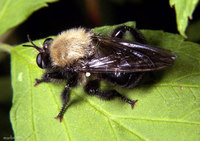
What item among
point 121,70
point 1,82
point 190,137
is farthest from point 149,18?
point 1,82

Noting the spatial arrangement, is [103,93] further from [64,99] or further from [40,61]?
[40,61]

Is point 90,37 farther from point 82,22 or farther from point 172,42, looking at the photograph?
point 82,22

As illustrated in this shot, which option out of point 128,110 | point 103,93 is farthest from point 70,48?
point 128,110

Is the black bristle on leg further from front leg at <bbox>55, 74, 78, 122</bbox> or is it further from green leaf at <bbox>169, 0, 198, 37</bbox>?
green leaf at <bbox>169, 0, 198, 37</bbox>

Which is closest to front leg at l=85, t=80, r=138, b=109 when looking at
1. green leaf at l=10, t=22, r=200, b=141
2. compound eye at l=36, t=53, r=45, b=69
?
green leaf at l=10, t=22, r=200, b=141

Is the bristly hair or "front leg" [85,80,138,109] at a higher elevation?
the bristly hair

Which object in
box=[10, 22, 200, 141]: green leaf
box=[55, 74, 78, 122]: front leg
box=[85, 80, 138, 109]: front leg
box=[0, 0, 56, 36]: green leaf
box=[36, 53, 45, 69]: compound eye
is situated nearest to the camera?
box=[10, 22, 200, 141]: green leaf

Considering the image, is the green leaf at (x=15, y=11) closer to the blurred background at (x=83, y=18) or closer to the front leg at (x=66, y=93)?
the blurred background at (x=83, y=18)
